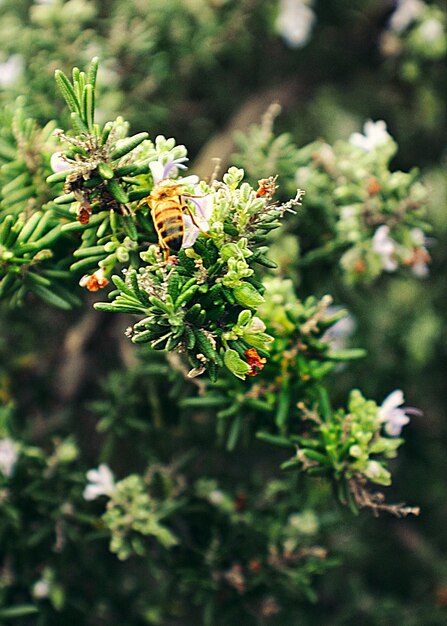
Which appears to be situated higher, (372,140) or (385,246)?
(372,140)

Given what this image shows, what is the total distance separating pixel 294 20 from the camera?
2.90 metres

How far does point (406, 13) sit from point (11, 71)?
1767 mm

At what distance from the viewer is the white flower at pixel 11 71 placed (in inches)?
92.0

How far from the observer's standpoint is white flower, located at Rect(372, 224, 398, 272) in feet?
6.56

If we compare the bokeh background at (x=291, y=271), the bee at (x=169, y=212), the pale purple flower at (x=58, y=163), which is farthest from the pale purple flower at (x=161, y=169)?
the bokeh background at (x=291, y=271)

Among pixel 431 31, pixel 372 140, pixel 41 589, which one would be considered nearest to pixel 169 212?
pixel 372 140

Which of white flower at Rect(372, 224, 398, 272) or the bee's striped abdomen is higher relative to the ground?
white flower at Rect(372, 224, 398, 272)

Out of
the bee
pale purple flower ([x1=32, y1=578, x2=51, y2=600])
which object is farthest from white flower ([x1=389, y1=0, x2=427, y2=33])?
pale purple flower ([x1=32, y1=578, x2=51, y2=600])

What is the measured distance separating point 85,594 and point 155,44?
2.19 metres

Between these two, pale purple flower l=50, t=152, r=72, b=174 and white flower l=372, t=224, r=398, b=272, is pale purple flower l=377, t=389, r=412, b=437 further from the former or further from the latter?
pale purple flower l=50, t=152, r=72, b=174

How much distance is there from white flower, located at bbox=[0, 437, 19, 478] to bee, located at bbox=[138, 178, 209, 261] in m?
1.05

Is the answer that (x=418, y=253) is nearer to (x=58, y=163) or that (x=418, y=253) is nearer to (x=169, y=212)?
(x=169, y=212)

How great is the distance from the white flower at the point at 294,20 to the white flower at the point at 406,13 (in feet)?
1.27

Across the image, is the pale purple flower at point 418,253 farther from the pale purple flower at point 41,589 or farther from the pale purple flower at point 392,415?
the pale purple flower at point 41,589
